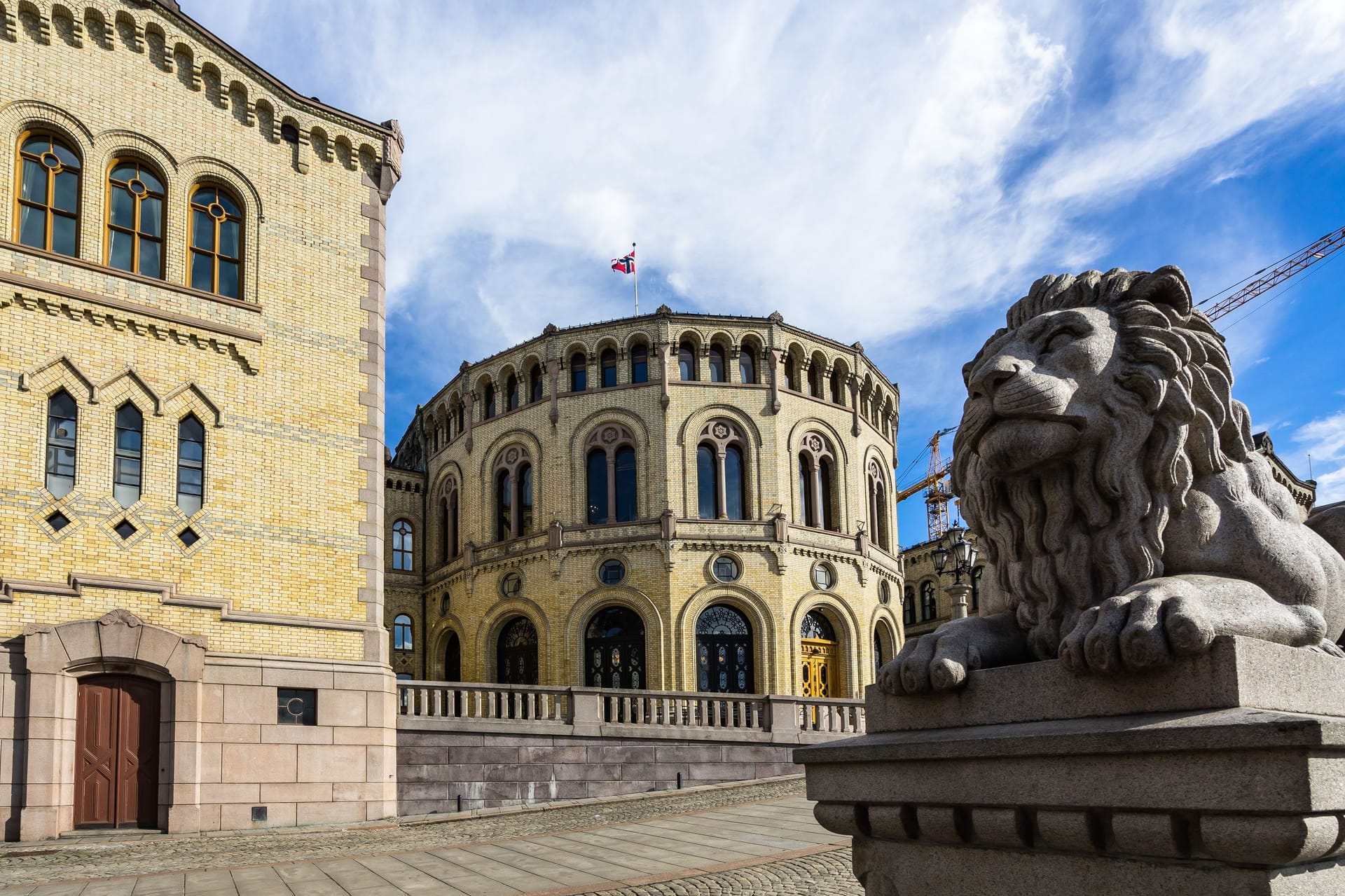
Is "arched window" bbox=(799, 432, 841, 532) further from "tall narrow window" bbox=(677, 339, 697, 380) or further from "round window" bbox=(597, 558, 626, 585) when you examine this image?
"round window" bbox=(597, 558, 626, 585)

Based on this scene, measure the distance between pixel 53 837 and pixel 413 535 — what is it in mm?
27890

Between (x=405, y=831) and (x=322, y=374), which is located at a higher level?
(x=322, y=374)

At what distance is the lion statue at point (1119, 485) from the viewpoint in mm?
3736

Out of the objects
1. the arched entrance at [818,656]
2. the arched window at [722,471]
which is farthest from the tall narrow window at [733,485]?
the arched entrance at [818,656]

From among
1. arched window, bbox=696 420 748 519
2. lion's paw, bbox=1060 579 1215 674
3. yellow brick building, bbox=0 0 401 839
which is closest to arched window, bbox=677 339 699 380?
arched window, bbox=696 420 748 519

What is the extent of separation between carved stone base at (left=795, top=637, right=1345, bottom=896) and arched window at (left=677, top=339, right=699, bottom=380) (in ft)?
109

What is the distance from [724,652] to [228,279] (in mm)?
20655

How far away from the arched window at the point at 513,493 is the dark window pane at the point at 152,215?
19.9m

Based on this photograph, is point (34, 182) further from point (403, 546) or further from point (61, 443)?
point (403, 546)

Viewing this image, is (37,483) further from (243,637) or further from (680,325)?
(680,325)

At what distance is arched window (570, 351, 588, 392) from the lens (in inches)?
1492

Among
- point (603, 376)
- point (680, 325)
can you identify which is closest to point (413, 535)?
point (603, 376)

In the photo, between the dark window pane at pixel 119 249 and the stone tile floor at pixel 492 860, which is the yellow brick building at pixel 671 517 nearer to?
the stone tile floor at pixel 492 860

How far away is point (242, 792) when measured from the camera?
1703 centimetres
